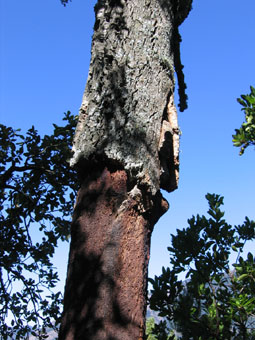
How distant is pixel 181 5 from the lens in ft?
8.70

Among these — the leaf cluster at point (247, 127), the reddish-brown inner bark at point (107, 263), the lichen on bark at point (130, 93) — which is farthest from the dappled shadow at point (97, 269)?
the leaf cluster at point (247, 127)

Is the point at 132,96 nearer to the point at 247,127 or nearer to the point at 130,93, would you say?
the point at 130,93

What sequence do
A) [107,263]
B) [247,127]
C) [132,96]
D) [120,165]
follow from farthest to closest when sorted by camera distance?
[247,127], [132,96], [120,165], [107,263]

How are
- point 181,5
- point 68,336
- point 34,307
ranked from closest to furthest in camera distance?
point 68,336
point 181,5
point 34,307

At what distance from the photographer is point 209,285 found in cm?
447

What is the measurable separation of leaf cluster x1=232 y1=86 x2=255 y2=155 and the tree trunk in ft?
6.68

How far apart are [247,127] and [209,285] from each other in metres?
2.25

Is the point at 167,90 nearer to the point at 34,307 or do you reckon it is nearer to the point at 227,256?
the point at 227,256

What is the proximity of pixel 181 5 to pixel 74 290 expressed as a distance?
7.77 feet

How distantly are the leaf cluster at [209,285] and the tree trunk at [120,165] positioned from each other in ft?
8.44

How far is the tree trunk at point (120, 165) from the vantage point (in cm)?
147

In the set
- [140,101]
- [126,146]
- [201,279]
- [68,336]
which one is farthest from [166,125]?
[201,279]

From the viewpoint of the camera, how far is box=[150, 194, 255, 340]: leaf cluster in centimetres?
393

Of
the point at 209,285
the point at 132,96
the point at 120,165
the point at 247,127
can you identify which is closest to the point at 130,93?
the point at 132,96
